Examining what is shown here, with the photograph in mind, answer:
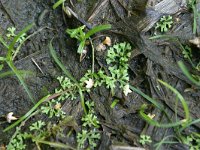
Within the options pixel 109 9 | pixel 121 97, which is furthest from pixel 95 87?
pixel 109 9

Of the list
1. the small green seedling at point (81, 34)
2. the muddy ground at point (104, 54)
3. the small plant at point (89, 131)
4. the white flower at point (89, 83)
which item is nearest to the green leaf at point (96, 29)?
the small green seedling at point (81, 34)

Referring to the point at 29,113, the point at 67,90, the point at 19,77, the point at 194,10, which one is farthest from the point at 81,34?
the point at 194,10

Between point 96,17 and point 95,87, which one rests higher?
point 96,17

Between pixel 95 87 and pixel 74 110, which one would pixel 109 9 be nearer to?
pixel 95 87

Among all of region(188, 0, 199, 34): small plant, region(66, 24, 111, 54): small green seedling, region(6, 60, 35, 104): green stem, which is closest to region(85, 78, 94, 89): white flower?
region(66, 24, 111, 54): small green seedling

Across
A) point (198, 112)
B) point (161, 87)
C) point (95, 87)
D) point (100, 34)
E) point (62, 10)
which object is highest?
point (62, 10)

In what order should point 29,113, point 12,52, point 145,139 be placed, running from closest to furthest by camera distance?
point 145,139 → point 29,113 → point 12,52

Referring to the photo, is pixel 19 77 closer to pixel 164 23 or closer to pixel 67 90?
pixel 67 90

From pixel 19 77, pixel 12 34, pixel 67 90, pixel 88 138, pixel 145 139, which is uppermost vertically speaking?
pixel 12 34
